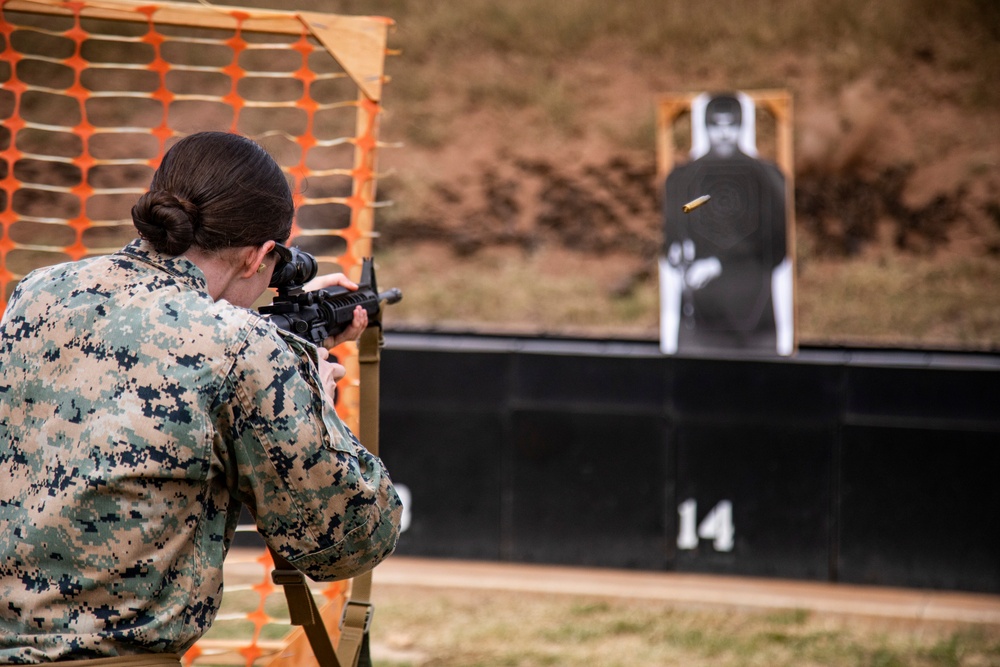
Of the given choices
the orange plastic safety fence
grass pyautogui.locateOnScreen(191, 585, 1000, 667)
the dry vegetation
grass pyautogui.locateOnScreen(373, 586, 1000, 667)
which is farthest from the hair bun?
the orange plastic safety fence

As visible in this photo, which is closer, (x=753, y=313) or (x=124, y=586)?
(x=124, y=586)

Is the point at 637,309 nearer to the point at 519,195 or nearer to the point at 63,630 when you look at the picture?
the point at 519,195

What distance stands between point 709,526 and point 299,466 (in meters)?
2.84

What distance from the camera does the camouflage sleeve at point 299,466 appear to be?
122 centimetres

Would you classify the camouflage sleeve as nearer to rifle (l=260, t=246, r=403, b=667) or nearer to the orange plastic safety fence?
rifle (l=260, t=246, r=403, b=667)

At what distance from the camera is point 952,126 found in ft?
29.0

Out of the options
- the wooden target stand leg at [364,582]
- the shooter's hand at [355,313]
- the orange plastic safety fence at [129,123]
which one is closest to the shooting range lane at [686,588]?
the wooden target stand leg at [364,582]

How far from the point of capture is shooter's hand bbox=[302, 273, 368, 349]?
1.78 metres

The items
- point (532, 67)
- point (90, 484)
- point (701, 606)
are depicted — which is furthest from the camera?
point (532, 67)

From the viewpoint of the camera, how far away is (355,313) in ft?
5.96

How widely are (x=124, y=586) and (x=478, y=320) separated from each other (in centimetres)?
675

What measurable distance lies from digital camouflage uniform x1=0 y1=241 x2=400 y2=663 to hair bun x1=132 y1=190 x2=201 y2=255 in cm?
3

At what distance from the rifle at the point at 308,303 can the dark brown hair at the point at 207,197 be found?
167 mm

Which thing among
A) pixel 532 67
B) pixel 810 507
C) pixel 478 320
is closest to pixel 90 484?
pixel 810 507
